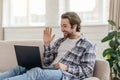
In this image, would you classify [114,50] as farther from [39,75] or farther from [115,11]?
[39,75]

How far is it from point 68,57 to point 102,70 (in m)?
0.39

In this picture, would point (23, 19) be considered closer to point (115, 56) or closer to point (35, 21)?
point (35, 21)

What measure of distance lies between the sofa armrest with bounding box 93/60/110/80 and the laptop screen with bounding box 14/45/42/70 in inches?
22.9

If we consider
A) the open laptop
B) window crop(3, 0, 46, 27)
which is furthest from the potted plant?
window crop(3, 0, 46, 27)

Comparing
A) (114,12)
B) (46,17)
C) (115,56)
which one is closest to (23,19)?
(46,17)

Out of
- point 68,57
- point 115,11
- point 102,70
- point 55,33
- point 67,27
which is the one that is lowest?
point 102,70

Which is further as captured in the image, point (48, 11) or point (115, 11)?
point (48, 11)

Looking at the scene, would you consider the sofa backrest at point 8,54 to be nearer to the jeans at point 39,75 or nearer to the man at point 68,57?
the man at point 68,57

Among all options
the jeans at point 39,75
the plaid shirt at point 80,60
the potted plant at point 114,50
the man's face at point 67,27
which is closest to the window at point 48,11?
the potted plant at point 114,50

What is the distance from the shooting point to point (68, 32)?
2600 millimetres

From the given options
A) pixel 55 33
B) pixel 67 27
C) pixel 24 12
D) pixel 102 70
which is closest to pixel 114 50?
pixel 102 70

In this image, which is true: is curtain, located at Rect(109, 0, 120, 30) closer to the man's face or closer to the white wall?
the white wall

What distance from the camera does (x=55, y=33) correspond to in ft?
13.6

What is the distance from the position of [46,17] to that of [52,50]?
165cm
